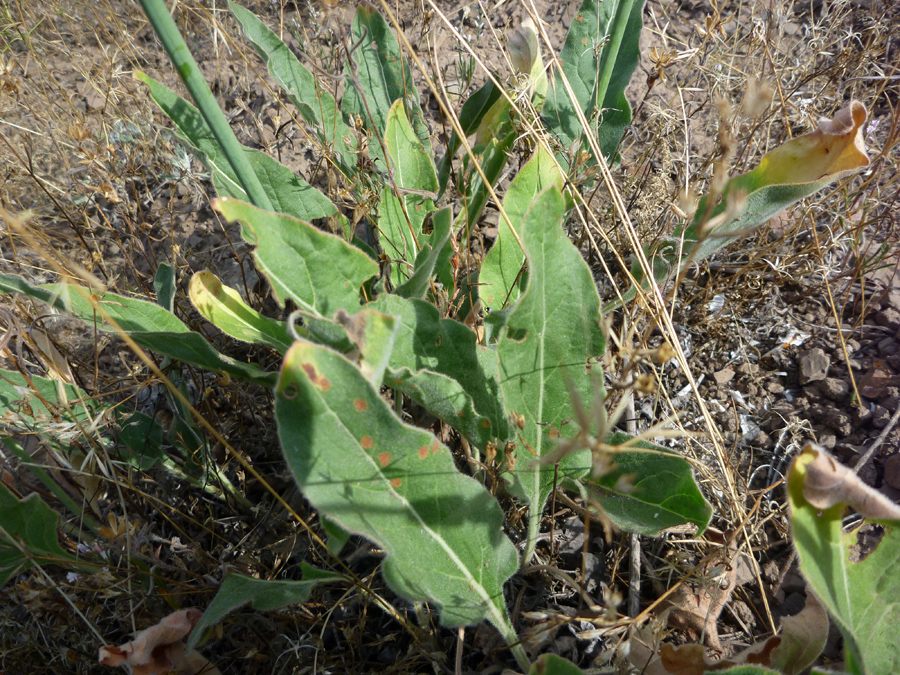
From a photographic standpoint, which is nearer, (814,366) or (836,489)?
(836,489)

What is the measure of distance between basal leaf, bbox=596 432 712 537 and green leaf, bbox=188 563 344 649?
685 mm

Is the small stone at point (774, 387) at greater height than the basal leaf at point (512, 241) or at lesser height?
lesser

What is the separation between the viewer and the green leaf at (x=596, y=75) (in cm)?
194

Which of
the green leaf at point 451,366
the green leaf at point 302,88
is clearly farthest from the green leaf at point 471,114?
the green leaf at point 451,366

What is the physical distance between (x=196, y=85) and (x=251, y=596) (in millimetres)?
1077

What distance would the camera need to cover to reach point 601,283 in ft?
7.13

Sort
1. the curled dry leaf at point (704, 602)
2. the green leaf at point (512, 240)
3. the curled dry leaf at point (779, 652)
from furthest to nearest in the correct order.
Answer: the green leaf at point (512, 240) < the curled dry leaf at point (704, 602) < the curled dry leaf at point (779, 652)

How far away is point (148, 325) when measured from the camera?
1.47 metres

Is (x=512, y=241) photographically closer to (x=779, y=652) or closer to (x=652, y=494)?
(x=652, y=494)

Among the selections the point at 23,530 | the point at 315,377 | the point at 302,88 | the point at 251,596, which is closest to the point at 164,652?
the point at 251,596

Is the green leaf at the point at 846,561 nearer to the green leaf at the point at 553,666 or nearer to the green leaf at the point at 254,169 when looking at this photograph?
the green leaf at the point at 553,666

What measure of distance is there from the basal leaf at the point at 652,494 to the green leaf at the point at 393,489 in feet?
0.97

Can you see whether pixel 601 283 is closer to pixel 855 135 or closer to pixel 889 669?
pixel 855 135

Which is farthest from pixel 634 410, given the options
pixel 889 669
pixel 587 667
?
pixel 889 669
